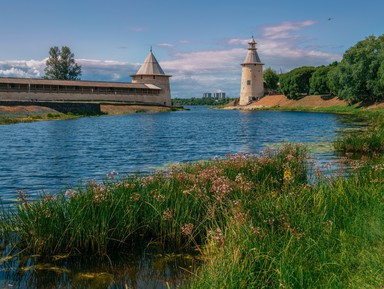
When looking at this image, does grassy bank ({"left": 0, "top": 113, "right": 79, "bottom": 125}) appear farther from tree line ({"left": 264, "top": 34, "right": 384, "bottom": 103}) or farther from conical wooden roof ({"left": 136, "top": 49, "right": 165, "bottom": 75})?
tree line ({"left": 264, "top": 34, "right": 384, "bottom": 103})

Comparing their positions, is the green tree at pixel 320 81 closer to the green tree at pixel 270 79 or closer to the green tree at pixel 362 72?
the green tree at pixel 362 72

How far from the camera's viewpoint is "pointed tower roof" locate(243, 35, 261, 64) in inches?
3890

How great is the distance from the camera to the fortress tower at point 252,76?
324 feet

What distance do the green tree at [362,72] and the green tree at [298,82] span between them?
24338mm

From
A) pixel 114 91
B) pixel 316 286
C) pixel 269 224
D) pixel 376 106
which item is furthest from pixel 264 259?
pixel 114 91

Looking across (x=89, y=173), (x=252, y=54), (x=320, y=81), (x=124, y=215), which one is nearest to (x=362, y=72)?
(x=320, y=81)

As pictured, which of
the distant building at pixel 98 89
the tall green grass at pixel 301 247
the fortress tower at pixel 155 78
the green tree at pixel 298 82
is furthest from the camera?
the green tree at pixel 298 82

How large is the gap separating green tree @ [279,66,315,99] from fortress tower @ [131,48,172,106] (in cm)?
2412

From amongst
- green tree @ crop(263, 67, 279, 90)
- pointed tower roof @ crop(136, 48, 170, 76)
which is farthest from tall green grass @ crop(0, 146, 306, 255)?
green tree @ crop(263, 67, 279, 90)

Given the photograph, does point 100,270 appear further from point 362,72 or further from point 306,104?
point 306,104

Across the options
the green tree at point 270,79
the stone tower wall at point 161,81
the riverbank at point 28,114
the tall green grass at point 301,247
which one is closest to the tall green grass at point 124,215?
the tall green grass at point 301,247

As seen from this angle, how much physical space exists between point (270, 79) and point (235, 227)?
348 feet

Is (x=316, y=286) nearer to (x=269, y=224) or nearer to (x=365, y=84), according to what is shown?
(x=269, y=224)

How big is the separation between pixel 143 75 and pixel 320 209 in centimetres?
7416
